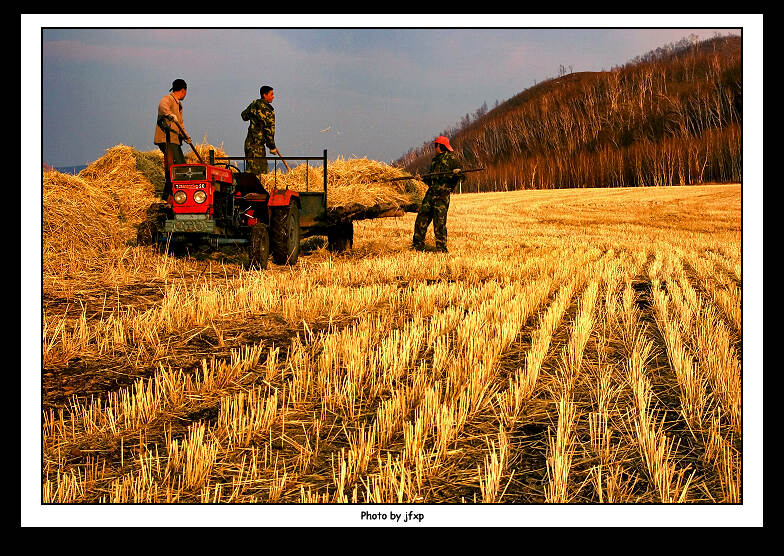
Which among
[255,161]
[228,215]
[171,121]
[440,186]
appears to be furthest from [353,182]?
[171,121]

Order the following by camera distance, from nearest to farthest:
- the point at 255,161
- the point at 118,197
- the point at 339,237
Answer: the point at 255,161 → the point at 118,197 → the point at 339,237

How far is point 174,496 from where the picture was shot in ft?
8.14

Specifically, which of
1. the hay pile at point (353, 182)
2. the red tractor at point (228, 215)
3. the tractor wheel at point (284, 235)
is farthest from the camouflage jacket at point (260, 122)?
the hay pile at point (353, 182)

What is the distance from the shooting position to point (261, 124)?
9008 millimetres

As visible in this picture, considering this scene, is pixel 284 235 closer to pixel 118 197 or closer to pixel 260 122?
pixel 260 122

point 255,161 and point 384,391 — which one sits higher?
point 255,161

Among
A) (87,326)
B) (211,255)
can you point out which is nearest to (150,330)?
(87,326)

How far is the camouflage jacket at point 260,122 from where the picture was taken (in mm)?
8946

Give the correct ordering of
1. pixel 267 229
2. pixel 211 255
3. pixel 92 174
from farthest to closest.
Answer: pixel 92 174 → pixel 211 255 → pixel 267 229

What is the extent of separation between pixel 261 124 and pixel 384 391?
6.19 m

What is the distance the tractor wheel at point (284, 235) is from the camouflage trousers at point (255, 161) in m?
0.83

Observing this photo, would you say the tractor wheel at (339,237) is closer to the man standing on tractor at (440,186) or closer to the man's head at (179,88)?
the man standing on tractor at (440,186)
